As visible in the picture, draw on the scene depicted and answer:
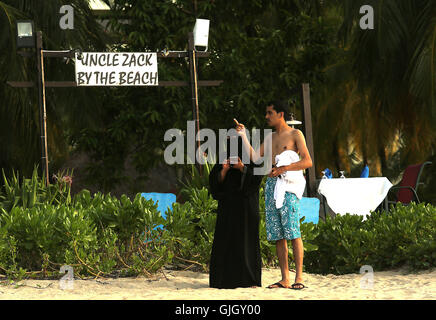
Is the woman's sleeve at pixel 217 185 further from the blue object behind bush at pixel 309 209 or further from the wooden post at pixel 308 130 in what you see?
the wooden post at pixel 308 130

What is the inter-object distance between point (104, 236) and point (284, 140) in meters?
1.85

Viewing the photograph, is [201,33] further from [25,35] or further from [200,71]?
[200,71]

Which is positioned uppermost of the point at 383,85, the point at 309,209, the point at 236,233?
the point at 383,85

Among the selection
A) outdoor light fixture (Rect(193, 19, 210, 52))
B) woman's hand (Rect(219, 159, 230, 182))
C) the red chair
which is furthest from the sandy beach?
outdoor light fixture (Rect(193, 19, 210, 52))

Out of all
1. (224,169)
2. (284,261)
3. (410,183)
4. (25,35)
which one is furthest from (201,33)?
(284,261)

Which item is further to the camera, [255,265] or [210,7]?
[210,7]

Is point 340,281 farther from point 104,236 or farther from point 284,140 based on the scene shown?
point 104,236

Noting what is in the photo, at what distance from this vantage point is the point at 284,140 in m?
6.54

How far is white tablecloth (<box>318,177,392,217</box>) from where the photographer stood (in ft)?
31.9

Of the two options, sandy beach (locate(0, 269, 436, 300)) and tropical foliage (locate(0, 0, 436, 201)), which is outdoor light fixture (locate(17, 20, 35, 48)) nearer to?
sandy beach (locate(0, 269, 436, 300))

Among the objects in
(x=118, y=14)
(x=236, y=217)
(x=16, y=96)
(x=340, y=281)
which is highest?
(x=118, y=14)

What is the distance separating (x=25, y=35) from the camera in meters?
9.51

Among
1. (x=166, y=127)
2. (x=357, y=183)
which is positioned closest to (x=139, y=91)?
(x=166, y=127)
